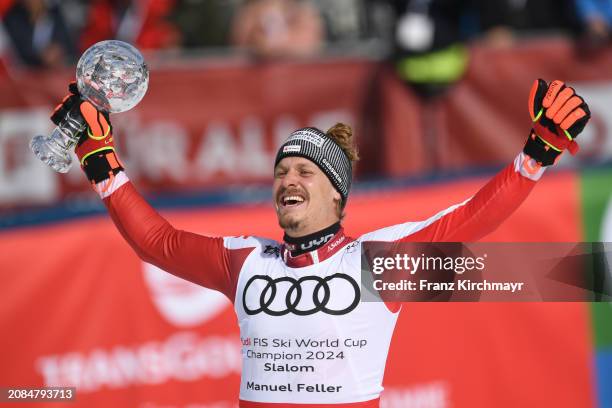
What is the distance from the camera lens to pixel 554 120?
3863mm

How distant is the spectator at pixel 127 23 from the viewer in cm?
910

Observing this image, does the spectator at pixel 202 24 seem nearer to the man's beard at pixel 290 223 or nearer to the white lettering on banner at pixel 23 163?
the white lettering on banner at pixel 23 163

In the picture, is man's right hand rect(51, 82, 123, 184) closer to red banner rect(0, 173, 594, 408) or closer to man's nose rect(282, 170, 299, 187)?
man's nose rect(282, 170, 299, 187)

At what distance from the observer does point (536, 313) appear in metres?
6.26

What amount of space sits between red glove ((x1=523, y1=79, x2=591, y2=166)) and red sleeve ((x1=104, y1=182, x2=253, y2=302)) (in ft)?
4.12

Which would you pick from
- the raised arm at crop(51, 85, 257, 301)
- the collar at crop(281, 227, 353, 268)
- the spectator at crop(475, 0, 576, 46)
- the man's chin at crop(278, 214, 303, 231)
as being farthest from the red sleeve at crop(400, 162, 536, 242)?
the spectator at crop(475, 0, 576, 46)

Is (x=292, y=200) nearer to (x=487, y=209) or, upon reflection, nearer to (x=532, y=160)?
(x=487, y=209)

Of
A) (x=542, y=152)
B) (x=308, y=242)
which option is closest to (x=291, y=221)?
(x=308, y=242)

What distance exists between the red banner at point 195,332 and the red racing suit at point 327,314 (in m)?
1.79

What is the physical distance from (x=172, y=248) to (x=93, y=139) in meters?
0.56

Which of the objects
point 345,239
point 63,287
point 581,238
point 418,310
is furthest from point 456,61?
point 345,239

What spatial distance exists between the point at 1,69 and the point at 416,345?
4.53 metres

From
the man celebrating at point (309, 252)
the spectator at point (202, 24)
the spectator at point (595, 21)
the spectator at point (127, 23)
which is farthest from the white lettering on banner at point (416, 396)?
the spectator at point (202, 24)

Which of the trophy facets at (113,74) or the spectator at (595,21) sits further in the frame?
the spectator at (595,21)
